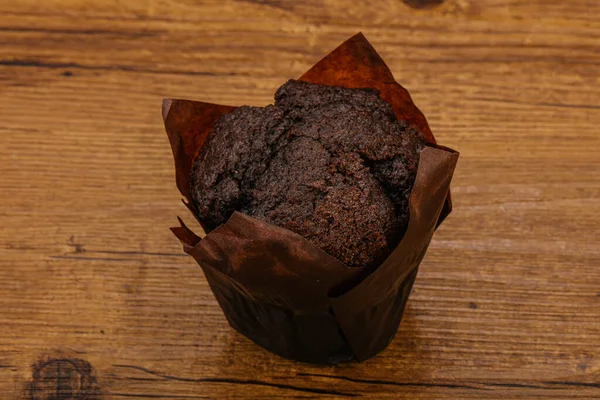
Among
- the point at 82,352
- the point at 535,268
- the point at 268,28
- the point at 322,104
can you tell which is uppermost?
the point at 322,104

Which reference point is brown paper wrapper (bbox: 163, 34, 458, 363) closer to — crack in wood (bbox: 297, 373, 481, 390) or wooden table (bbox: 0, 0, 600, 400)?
crack in wood (bbox: 297, 373, 481, 390)

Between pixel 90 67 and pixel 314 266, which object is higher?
pixel 314 266

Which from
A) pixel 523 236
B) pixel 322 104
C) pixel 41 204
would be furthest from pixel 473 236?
pixel 41 204

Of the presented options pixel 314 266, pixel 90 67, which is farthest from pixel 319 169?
pixel 90 67

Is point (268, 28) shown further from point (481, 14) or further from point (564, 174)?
point (564, 174)

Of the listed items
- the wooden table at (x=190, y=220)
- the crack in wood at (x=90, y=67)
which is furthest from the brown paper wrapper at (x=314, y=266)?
the crack in wood at (x=90, y=67)

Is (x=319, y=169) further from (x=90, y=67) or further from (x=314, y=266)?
(x=90, y=67)

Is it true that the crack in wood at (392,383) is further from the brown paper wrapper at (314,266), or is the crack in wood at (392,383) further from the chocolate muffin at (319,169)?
the chocolate muffin at (319,169)
